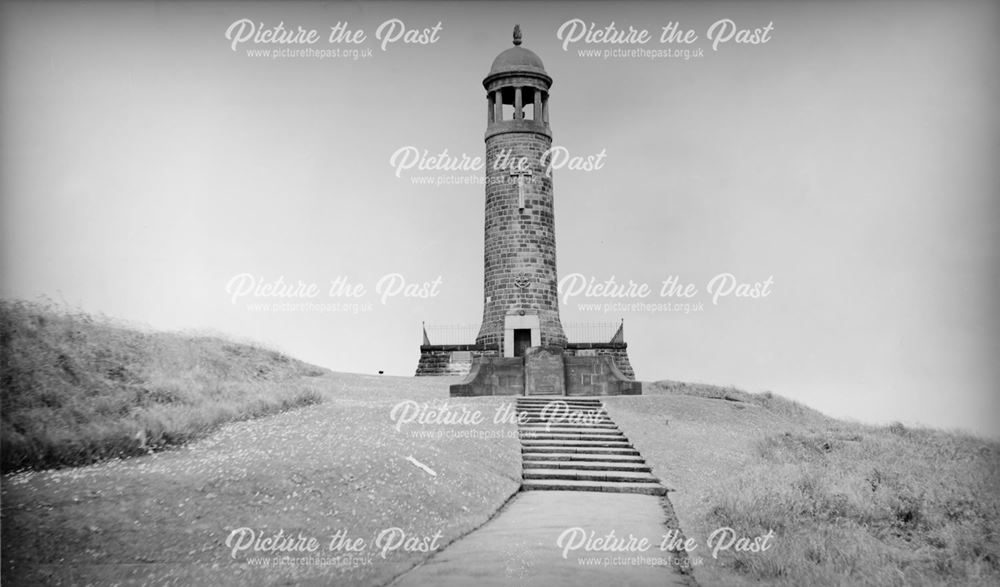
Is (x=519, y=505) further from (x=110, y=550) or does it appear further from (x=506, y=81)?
(x=506, y=81)

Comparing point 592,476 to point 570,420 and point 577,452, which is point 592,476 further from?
point 570,420

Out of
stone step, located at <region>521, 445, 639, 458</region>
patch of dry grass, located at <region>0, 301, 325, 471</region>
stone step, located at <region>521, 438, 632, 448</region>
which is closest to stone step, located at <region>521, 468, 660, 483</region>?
stone step, located at <region>521, 445, 639, 458</region>

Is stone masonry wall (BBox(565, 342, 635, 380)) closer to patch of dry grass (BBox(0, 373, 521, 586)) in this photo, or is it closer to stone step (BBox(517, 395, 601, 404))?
stone step (BBox(517, 395, 601, 404))

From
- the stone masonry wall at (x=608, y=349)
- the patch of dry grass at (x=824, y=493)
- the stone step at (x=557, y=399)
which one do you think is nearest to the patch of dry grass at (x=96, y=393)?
the stone step at (x=557, y=399)

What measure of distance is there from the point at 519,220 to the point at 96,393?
2088 centimetres

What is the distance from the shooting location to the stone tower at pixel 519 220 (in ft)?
113

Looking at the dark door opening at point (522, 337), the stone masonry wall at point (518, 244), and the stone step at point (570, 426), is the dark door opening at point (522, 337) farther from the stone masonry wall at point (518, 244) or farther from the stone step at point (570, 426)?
the stone step at point (570, 426)

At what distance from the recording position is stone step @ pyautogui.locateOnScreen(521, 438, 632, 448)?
19.2 metres

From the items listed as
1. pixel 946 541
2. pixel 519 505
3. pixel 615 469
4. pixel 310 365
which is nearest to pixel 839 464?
pixel 615 469

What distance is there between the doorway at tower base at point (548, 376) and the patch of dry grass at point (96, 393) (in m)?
7.26

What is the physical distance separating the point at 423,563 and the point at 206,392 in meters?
9.94

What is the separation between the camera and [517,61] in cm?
3516

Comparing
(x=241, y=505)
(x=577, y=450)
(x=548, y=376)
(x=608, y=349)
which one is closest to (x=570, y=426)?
(x=577, y=450)

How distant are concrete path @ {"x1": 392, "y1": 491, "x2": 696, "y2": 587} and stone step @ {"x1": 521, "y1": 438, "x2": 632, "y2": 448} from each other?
4919 millimetres
